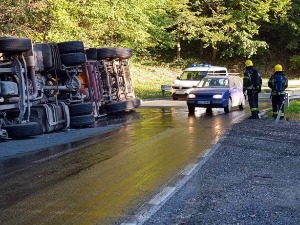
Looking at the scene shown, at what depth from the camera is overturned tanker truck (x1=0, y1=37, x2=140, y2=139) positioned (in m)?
13.2

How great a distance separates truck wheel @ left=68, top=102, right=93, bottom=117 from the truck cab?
1464cm

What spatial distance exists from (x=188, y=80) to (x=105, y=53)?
12.0 metres

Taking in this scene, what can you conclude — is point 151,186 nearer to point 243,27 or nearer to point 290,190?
point 290,190

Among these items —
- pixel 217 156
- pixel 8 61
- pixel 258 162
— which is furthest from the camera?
pixel 8 61

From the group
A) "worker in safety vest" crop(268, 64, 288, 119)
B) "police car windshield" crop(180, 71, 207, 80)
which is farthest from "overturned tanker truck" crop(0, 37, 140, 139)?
"police car windshield" crop(180, 71, 207, 80)

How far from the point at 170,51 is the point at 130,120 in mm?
35926

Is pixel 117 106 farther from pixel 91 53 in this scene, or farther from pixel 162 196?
pixel 162 196

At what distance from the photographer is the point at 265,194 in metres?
7.07

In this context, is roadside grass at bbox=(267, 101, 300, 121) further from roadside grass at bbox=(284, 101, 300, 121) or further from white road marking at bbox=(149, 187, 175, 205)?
white road marking at bbox=(149, 187, 175, 205)

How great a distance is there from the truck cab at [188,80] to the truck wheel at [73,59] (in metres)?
14.4

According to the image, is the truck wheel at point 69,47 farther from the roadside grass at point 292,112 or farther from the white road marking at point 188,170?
the white road marking at point 188,170

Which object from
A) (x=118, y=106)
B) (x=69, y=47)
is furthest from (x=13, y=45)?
(x=118, y=106)

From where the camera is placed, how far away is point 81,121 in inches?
617

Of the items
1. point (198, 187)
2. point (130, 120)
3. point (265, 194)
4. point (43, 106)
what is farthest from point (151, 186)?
point (130, 120)
